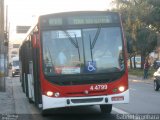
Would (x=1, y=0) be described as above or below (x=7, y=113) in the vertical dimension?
above

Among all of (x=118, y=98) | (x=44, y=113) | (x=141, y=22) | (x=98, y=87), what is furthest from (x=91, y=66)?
(x=141, y=22)

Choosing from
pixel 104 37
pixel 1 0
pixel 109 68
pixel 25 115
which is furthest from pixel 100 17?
pixel 1 0

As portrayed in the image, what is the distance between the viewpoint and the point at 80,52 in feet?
44.4

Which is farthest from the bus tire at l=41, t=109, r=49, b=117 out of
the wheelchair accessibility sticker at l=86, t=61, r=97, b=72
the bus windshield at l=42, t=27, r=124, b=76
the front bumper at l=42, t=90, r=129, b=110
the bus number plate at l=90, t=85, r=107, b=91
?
the wheelchair accessibility sticker at l=86, t=61, r=97, b=72

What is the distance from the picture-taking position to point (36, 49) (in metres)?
14.3

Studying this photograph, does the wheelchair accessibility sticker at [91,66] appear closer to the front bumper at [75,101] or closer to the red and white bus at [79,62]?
the red and white bus at [79,62]

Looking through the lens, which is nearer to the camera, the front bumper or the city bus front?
the front bumper

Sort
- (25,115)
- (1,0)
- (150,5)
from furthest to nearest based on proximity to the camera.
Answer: (150,5)
(1,0)
(25,115)

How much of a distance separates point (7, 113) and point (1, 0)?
13.0 metres

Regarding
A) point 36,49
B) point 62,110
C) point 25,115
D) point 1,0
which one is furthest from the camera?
point 1,0

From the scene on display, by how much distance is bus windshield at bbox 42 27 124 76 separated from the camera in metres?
13.5

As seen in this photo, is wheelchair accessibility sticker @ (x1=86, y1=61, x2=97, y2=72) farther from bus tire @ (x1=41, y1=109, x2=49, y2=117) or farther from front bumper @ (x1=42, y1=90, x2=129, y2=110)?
bus tire @ (x1=41, y1=109, x2=49, y2=117)

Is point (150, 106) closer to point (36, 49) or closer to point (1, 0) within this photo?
point (36, 49)

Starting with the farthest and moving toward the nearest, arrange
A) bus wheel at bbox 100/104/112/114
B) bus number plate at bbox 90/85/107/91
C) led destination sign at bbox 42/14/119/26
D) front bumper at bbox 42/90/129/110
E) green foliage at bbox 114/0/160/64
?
green foliage at bbox 114/0/160/64 < bus wheel at bbox 100/104/112/114 < led destination sign at bbox 42/14/119/26 < bus number plate at bbox 90/85/107/91 < front bumper at bbox 42/90/129/110
